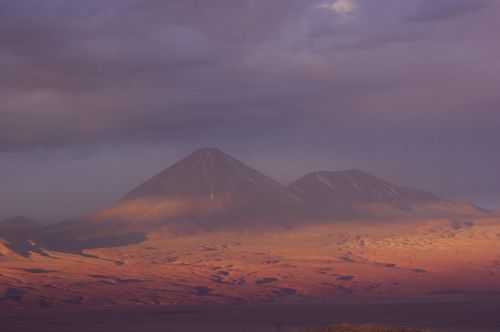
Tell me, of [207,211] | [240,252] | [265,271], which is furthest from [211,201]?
[265,271]

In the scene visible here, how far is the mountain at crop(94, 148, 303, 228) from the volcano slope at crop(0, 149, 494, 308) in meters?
0.38

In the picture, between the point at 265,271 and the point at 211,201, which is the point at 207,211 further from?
the point at 265,271

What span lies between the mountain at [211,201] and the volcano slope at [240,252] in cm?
38

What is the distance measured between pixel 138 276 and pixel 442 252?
4939cm

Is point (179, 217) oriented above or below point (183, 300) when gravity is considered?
above

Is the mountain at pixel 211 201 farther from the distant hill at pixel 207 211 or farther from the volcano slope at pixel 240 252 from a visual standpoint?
the volcano slope at pixel 240 252

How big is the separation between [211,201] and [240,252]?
6809 cm

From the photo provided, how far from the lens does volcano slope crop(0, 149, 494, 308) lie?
65.0 meters

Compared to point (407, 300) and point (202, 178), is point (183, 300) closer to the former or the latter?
point (407, 300)

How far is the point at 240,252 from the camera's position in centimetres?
10825

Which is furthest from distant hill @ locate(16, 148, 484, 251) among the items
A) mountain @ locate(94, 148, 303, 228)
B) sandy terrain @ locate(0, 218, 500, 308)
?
sandy terrain @ locate(0, 218, 500, 308)

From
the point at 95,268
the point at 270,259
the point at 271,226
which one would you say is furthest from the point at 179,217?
the point at 95,268

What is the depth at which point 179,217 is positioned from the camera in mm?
160875

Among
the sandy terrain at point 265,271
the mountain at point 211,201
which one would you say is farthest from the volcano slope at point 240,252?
the mountain at point 211,201
